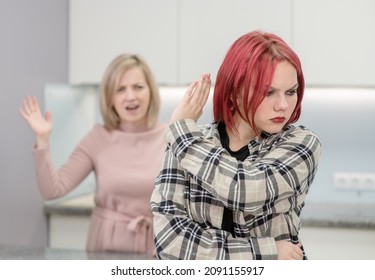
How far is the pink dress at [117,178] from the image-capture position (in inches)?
48.3

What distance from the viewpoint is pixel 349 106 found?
191 cm

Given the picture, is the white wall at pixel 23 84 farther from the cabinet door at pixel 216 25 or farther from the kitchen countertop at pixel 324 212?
the cabinet door at pixel 216 25

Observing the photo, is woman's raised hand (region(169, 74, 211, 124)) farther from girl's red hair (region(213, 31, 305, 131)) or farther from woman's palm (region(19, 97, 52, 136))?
woman's palm (region(19, 97, 52, 136))

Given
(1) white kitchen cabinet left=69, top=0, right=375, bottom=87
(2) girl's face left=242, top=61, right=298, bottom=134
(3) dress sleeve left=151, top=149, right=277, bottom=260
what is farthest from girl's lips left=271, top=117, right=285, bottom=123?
(1) white kitchen cabinet left=69, top=0, right=375, bottom=87

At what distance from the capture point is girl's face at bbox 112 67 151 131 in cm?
122

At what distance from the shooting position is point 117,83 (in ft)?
4.06

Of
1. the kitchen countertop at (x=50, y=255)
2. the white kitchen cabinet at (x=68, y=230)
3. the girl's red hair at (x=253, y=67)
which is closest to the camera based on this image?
the girl's red hair at (x=253, y=67)

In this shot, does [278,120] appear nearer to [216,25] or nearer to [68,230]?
[216,25]

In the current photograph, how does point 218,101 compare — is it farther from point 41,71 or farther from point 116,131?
point 41,71

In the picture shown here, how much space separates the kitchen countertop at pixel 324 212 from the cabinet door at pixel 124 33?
38 cm

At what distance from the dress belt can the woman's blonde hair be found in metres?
0.20

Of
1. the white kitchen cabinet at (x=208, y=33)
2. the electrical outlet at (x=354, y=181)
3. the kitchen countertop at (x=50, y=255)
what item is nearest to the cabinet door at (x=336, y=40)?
the white kitchen cabinet at (x=208, y=33)
